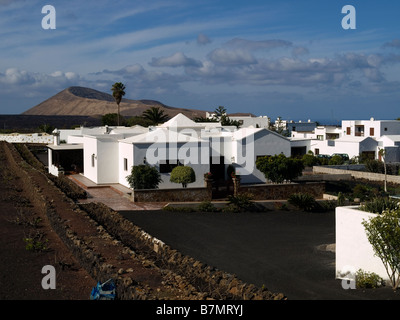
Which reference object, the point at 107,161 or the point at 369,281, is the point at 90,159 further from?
the point at 369,281

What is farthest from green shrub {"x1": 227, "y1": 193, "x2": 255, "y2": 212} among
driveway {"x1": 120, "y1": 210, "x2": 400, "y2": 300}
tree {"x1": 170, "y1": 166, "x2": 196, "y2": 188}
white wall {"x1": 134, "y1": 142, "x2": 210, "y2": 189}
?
white wall {"x1": 134, "y1": 142, "x2": 210, "y2": 189}

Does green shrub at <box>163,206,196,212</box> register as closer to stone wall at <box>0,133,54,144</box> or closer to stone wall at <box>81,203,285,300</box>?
stone wall at <box>81,203,285,300</box>

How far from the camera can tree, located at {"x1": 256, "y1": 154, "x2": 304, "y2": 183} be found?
27.8m

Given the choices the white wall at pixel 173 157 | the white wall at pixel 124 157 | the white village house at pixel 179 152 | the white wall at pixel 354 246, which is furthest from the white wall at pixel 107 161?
the white wall at pixel 354 246

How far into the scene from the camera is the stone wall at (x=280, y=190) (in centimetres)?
2662

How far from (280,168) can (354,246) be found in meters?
14.3

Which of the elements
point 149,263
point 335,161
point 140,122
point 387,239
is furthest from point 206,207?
point 140,122

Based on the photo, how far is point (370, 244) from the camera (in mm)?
12977

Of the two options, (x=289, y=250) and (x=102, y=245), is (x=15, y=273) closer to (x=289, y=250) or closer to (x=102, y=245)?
(x=102, y=245)

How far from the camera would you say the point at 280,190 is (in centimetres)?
2722

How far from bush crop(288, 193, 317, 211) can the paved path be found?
241 inches

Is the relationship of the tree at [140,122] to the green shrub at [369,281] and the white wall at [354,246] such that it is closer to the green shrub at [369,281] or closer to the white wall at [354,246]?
the white wall at [354,246]

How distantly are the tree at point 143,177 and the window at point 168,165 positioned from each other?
951 millimetres
